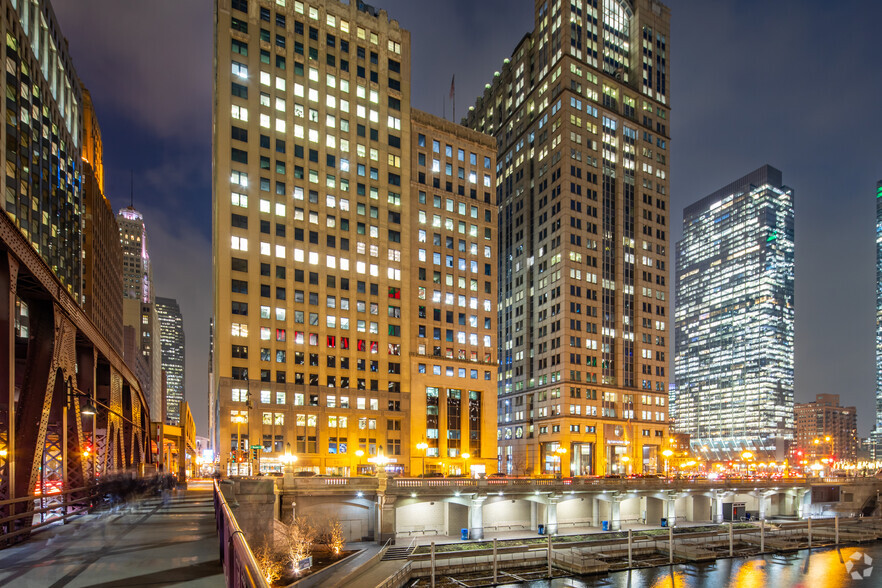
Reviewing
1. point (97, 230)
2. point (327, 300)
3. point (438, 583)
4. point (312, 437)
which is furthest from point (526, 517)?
point (97, 230)

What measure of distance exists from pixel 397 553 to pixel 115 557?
40.8m

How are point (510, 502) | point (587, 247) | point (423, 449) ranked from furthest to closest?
point (587, 247) → point (423, 449) → point (510, 502)

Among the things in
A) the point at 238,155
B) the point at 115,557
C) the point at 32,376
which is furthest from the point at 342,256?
the point at 115,557

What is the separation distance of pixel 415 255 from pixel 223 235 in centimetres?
3236

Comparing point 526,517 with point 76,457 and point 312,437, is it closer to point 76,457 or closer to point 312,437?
point 312,437

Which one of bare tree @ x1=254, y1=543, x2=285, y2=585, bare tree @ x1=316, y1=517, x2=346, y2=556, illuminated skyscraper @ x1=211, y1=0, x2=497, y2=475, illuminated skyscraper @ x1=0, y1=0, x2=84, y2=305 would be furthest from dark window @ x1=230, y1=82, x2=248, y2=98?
bare tree @ x1=254, y1=543, x2=285, y2=585

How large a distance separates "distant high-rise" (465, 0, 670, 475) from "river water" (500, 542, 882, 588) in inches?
2137

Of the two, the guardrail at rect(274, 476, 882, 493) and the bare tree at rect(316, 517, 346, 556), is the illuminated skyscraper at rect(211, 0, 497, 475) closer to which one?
the guardrail at rect(274, 476, 882, 493)

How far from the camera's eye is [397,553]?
169 feet

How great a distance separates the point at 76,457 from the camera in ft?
77.7

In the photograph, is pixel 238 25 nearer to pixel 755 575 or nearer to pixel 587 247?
pixel 587 247

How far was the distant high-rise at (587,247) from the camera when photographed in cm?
11994

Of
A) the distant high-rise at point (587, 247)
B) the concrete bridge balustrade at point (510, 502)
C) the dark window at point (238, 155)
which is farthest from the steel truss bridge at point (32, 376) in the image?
the distant high-rise at point (587, 247)

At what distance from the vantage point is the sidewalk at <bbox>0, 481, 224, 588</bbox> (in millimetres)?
12078
